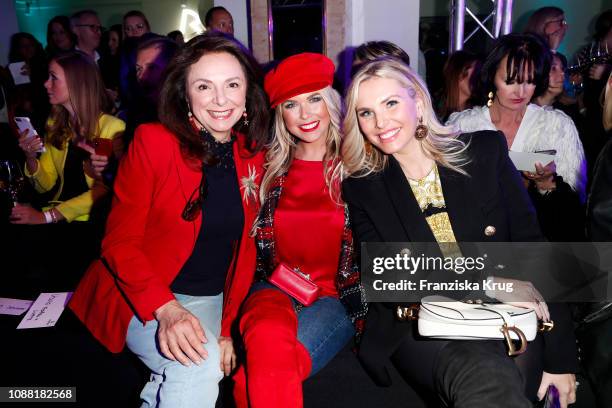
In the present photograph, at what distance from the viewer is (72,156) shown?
372cm

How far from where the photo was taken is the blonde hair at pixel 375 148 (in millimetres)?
2246

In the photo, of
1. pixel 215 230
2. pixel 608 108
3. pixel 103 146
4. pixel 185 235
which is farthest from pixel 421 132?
pixel 103 146

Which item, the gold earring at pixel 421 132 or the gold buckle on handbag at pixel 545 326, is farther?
the gold earring at pixel 421 132

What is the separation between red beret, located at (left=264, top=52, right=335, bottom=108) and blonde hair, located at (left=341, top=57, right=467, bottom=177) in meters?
0.23

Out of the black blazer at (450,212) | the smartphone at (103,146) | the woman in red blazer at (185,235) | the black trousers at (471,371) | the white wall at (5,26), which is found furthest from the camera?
the white wall at (5,26)

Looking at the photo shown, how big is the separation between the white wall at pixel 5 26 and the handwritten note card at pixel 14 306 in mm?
7125

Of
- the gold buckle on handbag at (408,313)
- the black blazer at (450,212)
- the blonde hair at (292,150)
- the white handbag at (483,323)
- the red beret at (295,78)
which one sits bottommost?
the gold buckle on handbag at (408,313)

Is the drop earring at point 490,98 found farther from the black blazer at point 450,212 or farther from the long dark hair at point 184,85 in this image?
the long dark hair at point 184,85

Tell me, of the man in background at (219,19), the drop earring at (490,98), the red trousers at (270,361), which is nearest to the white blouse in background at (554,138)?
the drop earring at (490,98)

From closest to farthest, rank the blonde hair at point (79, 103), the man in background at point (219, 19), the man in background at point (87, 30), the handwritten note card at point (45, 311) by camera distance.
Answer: the handwritten note card at point (45, 311), the blonde hair at point (79, 103), the man in background at point (219, 19), the man in background at point (87, 30)

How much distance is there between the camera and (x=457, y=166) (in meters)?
2.27

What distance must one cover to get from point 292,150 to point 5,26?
28.2 feet

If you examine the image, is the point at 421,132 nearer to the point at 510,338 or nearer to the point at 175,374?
the point at 510,338

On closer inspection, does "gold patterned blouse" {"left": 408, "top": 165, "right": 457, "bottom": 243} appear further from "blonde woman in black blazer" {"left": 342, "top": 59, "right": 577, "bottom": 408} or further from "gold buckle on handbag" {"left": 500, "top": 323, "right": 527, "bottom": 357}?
"gold buckle on handbag" {"left": 500, "top": 323, "right": 527, "bottom": 357}
